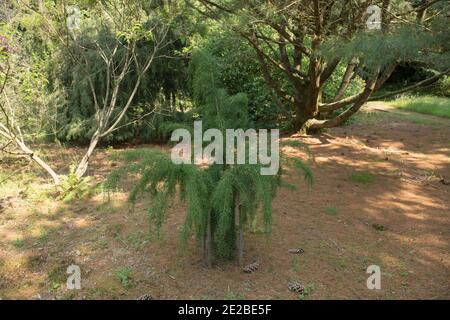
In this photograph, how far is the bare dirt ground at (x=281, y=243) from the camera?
11.0 ft

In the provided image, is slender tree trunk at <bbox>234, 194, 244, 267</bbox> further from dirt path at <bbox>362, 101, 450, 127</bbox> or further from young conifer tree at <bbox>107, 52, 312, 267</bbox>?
dirt path at <bbox>362, 101, 450, 127</bbox>

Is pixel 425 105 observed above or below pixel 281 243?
above

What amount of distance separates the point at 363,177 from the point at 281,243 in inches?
81.9

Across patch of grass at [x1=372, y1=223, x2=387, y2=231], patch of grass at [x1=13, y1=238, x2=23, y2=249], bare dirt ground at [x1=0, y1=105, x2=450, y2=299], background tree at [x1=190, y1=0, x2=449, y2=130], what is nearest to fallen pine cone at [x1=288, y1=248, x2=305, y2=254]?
bare dirt ground at [x1=0, y1=105, x2=450, y2=299]

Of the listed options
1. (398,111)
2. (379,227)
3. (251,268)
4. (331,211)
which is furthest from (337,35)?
(398,111)

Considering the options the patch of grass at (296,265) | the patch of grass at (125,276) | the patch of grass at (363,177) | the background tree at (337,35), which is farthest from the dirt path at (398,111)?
the patch of grass at (125,276)

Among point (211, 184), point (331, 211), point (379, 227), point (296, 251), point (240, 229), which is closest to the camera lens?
point (211, 184)

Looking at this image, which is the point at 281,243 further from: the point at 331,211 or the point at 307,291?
the point at 331,211

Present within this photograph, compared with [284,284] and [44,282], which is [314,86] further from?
[44,282]

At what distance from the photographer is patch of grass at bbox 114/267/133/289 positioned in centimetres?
339

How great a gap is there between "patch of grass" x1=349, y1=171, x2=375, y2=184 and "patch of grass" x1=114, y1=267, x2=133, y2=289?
3.25m

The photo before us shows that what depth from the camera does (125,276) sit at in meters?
3.46

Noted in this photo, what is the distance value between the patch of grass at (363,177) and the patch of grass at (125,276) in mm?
3248
